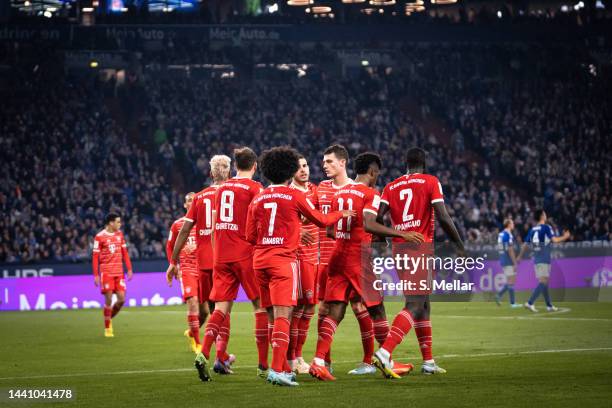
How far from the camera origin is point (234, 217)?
1232 cm

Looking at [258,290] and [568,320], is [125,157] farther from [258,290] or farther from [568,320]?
[258,290]

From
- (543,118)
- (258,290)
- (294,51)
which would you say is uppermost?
(294,51)

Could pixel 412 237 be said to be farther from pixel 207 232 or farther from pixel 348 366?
pixel 207 232

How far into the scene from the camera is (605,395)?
988 centimetres

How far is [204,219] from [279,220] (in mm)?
2778

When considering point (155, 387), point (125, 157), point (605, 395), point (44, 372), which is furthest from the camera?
point (125, 157)

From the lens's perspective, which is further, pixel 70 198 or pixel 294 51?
pixel 294 51

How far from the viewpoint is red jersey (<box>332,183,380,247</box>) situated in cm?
1202

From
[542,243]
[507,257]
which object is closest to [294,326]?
[542,243]

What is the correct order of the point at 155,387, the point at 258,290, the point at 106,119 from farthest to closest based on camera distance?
the point at 106,119 → the point at 258,290 → the point at 155,387

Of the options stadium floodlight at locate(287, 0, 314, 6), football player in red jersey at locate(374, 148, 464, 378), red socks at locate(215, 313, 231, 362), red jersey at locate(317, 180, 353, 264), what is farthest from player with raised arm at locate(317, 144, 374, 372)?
stadium floodlight at locate(287, 0, 314, 6)

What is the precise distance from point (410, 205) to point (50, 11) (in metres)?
43.2

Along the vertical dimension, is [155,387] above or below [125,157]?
below

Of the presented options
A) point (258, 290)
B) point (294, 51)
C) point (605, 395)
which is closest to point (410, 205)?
point (258, 290)
